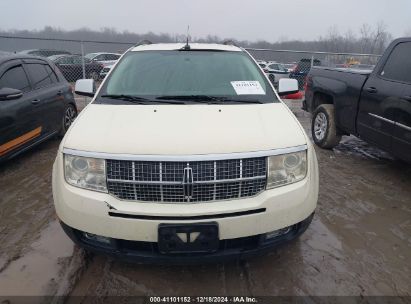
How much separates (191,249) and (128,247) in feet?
1.46

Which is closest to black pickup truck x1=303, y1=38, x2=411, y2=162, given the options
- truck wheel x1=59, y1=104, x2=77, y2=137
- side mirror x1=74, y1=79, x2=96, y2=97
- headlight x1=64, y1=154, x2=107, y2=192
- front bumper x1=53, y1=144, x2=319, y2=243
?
front bumper x1=53, y1=144, x2=319, y2=243

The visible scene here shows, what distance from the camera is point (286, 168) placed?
98.5 inches

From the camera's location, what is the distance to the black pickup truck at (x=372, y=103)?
419cm

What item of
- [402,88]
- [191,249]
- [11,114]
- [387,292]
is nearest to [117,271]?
[191,249]

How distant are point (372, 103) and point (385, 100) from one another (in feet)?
1.00

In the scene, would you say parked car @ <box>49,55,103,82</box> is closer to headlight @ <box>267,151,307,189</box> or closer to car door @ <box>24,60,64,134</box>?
car door @ <box>24,60,64,134</box>

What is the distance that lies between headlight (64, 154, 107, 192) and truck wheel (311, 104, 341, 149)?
177 inches

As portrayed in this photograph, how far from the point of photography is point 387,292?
2561 millimetres

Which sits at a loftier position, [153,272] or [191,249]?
[191,249]

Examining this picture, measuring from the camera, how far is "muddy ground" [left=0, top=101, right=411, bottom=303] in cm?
257

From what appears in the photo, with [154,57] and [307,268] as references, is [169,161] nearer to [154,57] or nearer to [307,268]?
[307,268]

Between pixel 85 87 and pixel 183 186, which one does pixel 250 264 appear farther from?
pixel 85 87

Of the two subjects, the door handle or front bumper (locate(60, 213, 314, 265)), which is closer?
front bumper (locate(60, 213, 314, 265))

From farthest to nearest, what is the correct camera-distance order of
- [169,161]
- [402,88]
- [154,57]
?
[402,88]
[154,57]
[169,161]
